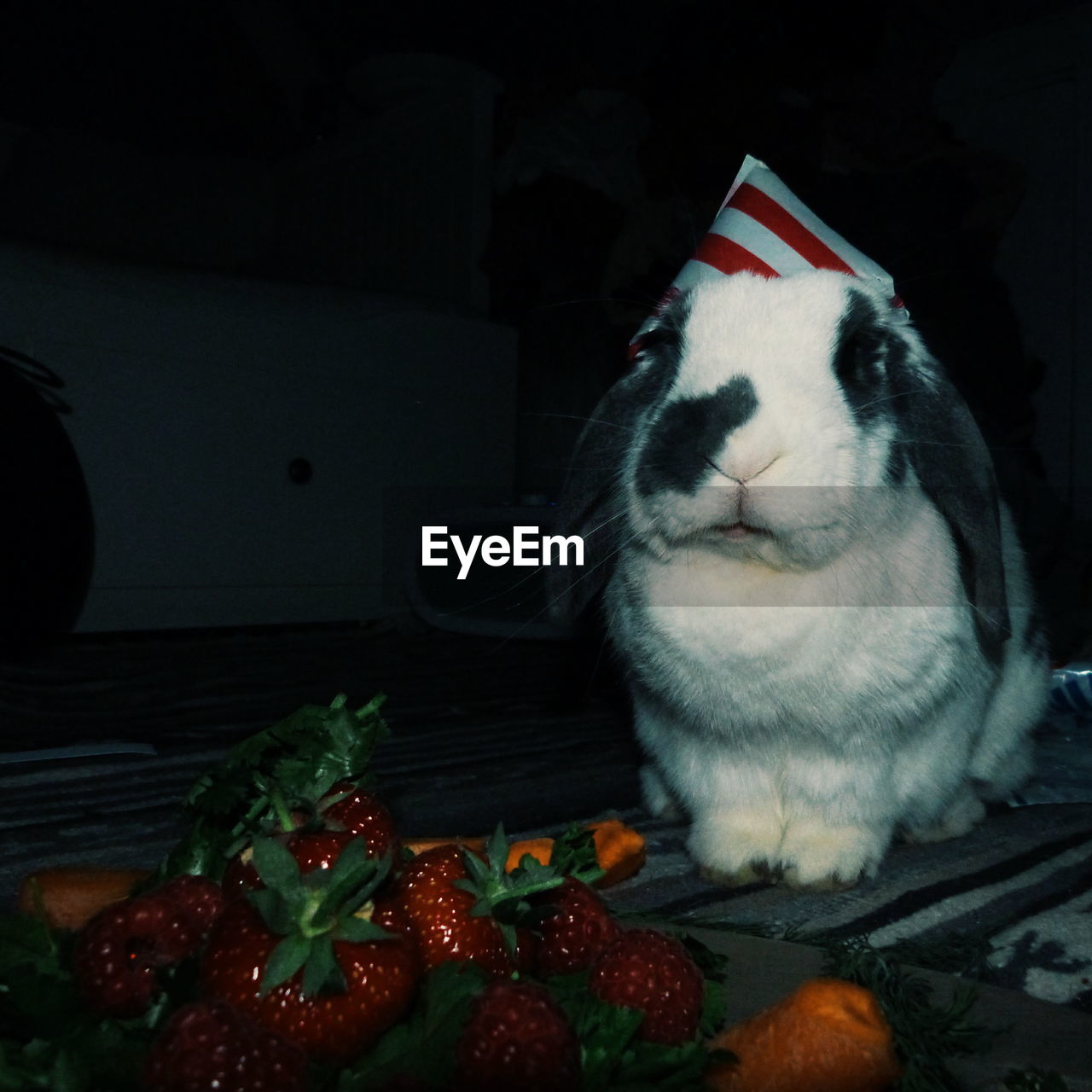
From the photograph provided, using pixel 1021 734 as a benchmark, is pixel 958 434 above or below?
above

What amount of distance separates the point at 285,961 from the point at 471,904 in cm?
15

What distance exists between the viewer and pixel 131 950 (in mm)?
633

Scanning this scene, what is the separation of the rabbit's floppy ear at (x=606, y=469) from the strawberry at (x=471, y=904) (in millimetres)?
508

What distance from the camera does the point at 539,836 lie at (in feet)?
4.21

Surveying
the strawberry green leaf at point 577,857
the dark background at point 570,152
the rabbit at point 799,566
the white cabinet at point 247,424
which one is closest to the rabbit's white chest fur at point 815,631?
the rabbit at point 799,566

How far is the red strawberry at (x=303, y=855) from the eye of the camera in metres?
0.69

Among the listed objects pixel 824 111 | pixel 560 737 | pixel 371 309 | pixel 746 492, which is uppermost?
pixel 824 111

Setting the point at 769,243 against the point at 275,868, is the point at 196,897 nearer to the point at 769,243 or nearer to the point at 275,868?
the point at 275,868

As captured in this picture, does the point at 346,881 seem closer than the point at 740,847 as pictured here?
Yes

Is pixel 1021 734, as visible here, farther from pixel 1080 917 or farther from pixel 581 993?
pixel 581 993

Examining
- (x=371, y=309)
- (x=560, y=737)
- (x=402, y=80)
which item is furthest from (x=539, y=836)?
(x=402, y=80)

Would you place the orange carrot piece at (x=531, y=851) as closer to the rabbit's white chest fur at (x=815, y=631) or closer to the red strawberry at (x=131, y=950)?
the rabbit's white chest fur at (x=815, y=631)

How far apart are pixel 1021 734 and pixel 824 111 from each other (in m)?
2.02

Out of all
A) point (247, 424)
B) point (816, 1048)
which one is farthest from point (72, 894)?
point (247, 424)
